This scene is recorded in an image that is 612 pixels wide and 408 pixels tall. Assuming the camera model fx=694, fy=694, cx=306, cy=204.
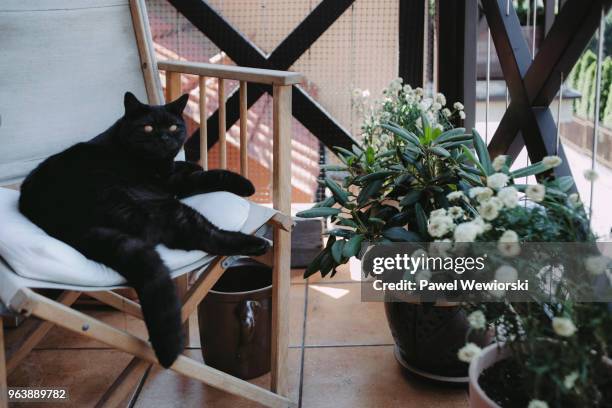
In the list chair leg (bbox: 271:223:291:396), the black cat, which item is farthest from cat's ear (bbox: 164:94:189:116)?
chair leg (bbox: 271:223:291:396)

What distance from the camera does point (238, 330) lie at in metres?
1.97

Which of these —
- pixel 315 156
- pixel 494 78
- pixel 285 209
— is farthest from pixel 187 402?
pixel 494 78

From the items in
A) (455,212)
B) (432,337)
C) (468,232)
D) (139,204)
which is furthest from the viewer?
(432,337)

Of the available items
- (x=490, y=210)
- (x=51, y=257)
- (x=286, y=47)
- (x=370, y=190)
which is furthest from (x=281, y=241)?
(x=286, y=47)

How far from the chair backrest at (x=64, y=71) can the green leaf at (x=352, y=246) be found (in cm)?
81

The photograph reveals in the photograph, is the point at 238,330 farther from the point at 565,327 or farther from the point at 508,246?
the point at 565,327

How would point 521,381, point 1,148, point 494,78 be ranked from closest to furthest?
point 521,381 < point 1,148 < point 494,78

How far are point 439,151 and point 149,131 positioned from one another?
74 centimetres

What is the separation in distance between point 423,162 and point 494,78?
1.35 metres

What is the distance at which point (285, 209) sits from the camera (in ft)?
5.85

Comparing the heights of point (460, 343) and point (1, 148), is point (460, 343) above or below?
below

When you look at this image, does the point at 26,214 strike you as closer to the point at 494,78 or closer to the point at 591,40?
the point at 591,40

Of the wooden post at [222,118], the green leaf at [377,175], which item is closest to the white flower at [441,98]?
the green leaf at [377,175]

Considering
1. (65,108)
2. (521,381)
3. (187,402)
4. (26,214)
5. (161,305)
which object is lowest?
(187,402)
